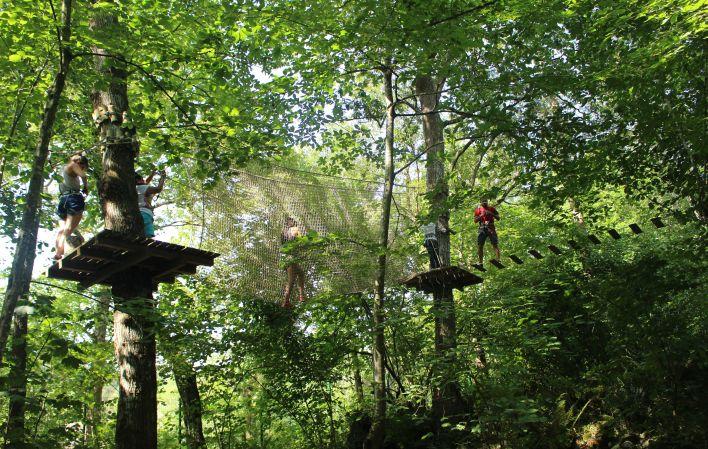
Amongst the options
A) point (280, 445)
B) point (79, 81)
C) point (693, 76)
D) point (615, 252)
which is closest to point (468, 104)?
point (693, 76)

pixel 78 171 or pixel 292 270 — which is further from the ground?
pixel 78 171

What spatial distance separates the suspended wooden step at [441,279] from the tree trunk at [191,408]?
273 cm

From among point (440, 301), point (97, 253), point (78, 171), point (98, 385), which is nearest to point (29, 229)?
point (97, 253)

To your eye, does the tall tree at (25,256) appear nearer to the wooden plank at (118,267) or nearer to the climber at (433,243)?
Result: the wooden plank at (118,267)

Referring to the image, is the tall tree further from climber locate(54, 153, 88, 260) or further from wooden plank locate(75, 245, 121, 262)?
climber locate(54, 153, 88, 260)

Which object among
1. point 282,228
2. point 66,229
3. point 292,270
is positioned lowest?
point 292,270

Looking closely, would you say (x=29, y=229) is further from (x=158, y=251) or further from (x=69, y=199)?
(x=69, y=199)

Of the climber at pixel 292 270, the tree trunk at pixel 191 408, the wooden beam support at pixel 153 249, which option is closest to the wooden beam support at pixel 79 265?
the wooden beam support at pixel 153 249

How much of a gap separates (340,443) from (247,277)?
2203mm

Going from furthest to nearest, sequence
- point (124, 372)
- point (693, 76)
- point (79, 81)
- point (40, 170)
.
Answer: point (79, 81) → point (693, 76) → point (124, 372) → point (40, 170)

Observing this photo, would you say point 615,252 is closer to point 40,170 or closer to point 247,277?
point 247,277

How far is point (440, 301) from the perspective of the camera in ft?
16.7

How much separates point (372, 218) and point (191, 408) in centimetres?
307

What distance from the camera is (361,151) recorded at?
25.3 ft
